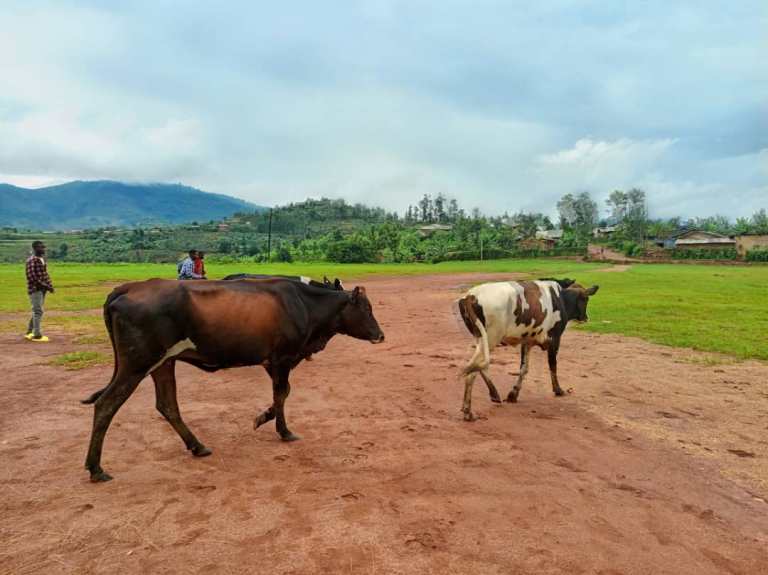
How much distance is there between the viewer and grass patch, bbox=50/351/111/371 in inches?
419

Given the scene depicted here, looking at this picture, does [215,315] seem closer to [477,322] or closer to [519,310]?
[477,322]

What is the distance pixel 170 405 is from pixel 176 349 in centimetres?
88

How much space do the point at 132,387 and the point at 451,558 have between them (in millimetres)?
3768

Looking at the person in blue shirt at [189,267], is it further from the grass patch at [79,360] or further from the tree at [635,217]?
the tree at [635,217]

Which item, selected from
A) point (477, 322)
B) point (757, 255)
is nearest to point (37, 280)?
point (477, 322)

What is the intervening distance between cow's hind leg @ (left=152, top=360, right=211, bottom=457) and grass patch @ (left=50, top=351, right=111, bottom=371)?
5501 millimetres

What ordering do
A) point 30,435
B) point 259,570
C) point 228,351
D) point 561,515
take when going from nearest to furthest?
point 259,570, point 561,515, point 228,351, point 30,435

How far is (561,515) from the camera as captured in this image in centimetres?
466

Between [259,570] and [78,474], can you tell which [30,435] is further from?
[259,570]

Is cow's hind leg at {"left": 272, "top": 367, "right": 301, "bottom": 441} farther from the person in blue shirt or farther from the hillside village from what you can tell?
the hillside village

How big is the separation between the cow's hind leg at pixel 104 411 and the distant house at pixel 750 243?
86.6 m

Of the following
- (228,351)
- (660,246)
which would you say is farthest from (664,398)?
(660,246)

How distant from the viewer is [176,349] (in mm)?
5754

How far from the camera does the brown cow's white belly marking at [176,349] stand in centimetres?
567
